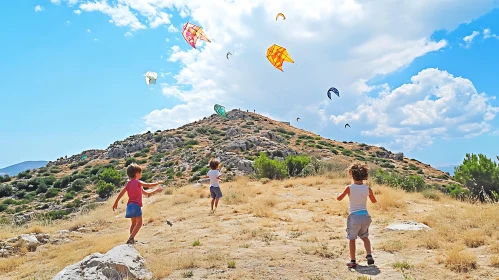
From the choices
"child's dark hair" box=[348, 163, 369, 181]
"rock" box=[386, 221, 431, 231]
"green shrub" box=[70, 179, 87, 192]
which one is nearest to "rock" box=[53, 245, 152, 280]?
"child's dark hair" box=[348, 163, 369, 181]

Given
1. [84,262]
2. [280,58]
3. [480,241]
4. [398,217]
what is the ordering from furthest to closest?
[280,58] < [398,217] < [480,241] < [84,262]

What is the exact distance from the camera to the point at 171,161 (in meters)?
44.3

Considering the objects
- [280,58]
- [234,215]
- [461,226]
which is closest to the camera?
[461,226]

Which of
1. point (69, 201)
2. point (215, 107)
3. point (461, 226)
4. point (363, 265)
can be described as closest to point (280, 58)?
point (215, 107)

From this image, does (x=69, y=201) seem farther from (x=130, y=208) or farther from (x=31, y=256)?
(x=130, y=208)

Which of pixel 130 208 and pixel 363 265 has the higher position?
pixel 130 208

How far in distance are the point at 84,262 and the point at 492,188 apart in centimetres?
1575

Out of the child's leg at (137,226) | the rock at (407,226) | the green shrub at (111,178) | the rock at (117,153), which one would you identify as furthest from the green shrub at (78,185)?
the rock at (407,226)

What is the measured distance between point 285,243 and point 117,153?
173ft

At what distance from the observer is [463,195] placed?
16.2 m

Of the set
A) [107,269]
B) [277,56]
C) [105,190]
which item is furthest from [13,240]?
[105,190]

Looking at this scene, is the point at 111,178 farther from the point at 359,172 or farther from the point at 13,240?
the point at 359,172

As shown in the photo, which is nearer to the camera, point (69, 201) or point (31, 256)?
point (31, 256)

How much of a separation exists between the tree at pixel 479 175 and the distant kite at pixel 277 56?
9.71 meters
